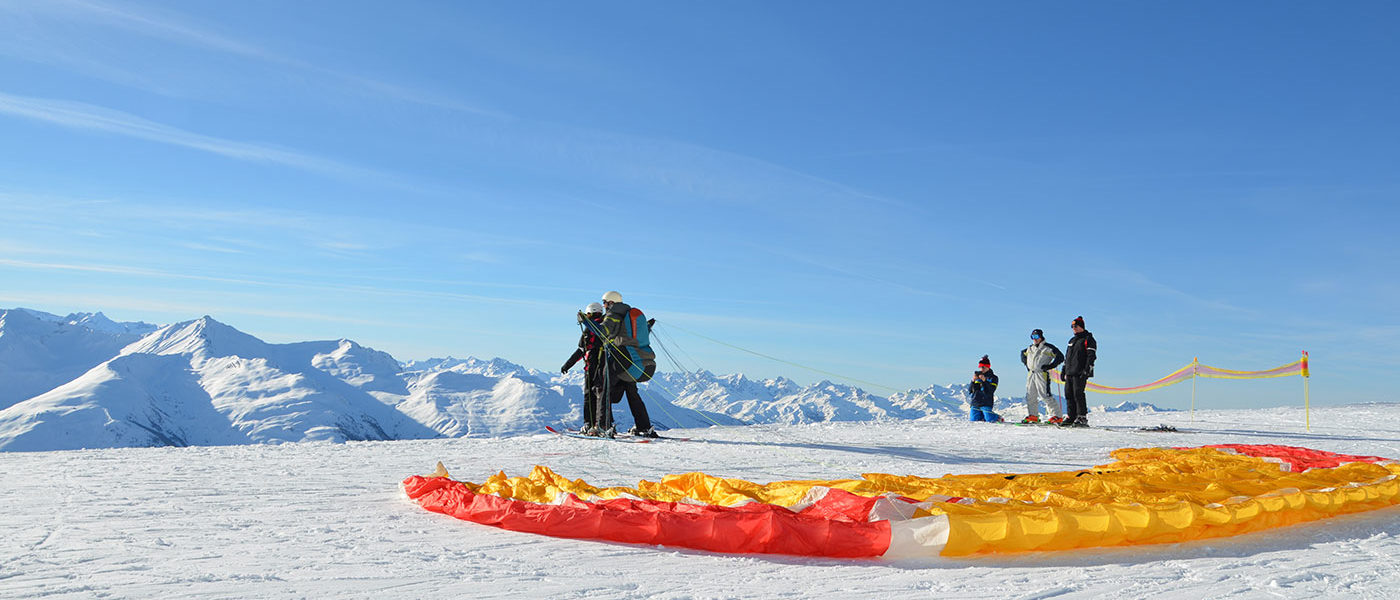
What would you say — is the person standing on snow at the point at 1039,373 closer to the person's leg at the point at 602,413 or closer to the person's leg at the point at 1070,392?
the person's leg at the point at 1070,392

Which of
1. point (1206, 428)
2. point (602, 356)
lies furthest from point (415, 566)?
point (1206, 428)

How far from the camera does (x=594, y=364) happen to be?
43.8ft

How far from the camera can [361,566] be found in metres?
4.17

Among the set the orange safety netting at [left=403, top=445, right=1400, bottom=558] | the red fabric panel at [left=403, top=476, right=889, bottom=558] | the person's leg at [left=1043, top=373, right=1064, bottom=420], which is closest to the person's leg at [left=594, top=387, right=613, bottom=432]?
the orange safety netting at [left=403, top=445, right=1400, bottom=558]

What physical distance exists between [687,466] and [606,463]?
0.96 m

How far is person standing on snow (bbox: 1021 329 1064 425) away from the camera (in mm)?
16766

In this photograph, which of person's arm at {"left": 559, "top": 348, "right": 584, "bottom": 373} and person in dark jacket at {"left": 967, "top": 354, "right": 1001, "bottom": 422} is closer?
person's arm at {"left": 559, "top": 348, "right": 584, "bottom": 373}

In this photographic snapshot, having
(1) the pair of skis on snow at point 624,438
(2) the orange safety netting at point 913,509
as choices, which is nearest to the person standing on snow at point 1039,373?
(1) the pair of skis on snow at point 624,438

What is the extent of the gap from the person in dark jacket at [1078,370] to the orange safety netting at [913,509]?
840 cm

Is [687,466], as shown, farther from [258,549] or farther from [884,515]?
[258,549]

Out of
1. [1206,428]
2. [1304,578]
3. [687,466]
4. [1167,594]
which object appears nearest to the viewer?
[1167,594]

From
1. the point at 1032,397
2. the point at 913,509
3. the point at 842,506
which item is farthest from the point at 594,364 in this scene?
the point at 1032,397

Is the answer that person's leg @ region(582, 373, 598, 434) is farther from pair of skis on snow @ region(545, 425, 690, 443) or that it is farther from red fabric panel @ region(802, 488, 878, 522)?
red fabric panel @ region(802, 488, 878, 522)

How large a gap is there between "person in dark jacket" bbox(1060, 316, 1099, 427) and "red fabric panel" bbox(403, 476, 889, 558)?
1177 cm
